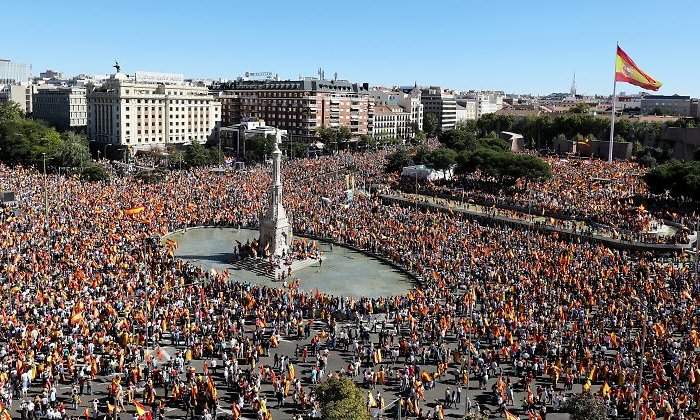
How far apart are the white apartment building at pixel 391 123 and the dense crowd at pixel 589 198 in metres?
56.8

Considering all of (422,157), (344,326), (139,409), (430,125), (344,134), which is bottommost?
(344,326)

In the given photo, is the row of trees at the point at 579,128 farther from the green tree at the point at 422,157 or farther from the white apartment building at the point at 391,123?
the green tree at the point at 422,157

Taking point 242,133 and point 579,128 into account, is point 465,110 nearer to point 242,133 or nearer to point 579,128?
point 579,128

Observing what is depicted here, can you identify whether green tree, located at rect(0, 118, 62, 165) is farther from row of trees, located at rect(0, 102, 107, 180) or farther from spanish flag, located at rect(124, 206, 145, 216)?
spanish flag, located at rect(124, 206, 145, 216)

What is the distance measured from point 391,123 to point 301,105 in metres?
28.6

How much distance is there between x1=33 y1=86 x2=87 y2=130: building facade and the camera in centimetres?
13338

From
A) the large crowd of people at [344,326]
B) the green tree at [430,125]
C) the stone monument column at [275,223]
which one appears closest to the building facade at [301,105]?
the green tree at [430,125]

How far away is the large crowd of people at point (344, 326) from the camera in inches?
843

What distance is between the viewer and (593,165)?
8319 centimetres

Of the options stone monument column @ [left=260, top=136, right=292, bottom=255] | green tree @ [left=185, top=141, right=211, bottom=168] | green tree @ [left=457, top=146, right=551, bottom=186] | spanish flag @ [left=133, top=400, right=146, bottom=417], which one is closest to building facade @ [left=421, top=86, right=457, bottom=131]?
green tree @ [left=185, top=141, right=211, bottom=168]

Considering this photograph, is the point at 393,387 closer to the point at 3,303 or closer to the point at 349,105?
the point at 3,303

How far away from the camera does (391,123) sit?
453 feet

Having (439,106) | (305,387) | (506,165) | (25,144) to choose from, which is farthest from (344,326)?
(439,106)

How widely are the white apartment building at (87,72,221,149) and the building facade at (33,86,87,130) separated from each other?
84.0 ft
